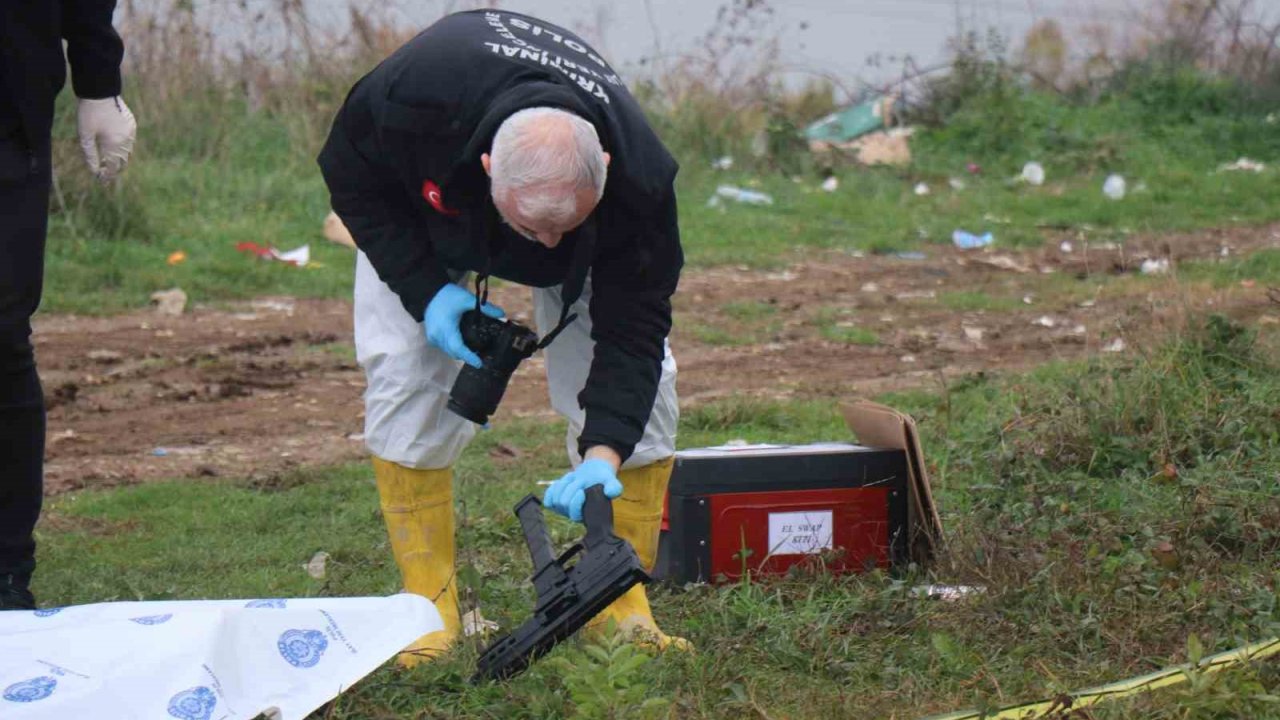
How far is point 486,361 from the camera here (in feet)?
10.2

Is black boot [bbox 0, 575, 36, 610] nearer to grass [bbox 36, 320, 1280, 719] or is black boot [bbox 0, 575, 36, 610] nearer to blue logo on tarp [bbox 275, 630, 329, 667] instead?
grass [bbox 36, 320, 1280, 719]

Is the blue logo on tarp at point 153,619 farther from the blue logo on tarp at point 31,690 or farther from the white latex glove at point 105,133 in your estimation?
the white latex glove at point 105,133

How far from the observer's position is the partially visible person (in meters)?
3.30

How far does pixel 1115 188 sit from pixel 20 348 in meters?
8.03

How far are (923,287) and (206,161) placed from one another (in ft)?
13.7

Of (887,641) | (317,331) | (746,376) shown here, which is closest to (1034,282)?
(746,376)

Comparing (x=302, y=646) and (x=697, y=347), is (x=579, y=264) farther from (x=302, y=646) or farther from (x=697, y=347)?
(x=697, y=347)

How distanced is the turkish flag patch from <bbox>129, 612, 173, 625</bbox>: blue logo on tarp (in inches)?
36.0

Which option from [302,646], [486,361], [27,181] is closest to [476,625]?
[302,646]

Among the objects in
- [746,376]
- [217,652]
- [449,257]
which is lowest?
[746,376]

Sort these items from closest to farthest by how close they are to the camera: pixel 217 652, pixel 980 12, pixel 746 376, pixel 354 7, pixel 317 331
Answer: pixel 217 652, pixel 746 376, pixel 317 331, pixel 354 7, pixel 980 12

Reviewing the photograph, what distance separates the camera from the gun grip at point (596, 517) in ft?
9.30

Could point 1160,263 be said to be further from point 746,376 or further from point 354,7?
point 354,7

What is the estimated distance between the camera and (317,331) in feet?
22.2
